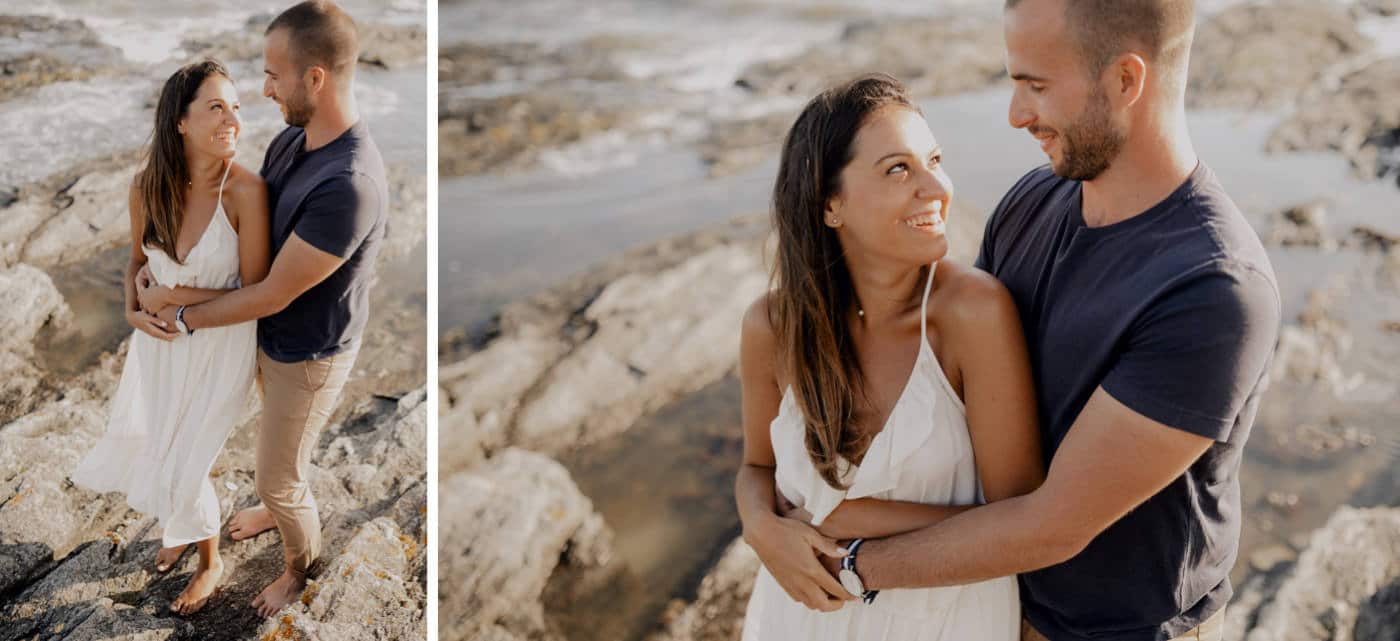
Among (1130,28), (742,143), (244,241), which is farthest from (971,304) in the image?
(742,143)

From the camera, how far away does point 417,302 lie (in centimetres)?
326

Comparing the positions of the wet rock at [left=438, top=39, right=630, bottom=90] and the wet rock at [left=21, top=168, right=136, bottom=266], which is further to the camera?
the wet rock at [left=438, top=39, right=630, bottom=90]

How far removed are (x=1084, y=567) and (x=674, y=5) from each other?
12.7m

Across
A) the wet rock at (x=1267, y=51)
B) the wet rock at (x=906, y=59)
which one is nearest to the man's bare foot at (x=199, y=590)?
the wet rock at (x=906, y=59)

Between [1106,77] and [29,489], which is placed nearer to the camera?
[1106,77]

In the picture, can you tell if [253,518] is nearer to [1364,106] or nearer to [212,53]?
[212,53]

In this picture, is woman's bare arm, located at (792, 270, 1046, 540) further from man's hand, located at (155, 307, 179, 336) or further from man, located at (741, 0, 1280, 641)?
man's hand, located at (155, 307, 179, 336)

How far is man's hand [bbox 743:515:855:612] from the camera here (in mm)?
1945

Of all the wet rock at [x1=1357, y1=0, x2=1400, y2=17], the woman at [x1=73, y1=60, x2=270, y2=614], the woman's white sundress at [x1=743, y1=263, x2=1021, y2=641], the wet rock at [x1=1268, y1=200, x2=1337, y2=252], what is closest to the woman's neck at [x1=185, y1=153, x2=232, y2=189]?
the woman at [x1=73, y1=60, x2=270, y2=614]

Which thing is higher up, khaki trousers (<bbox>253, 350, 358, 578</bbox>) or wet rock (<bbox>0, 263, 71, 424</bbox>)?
wet rock (<bbox>0, 263, 71, 424</bbox>)

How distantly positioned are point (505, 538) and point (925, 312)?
98.0 inches

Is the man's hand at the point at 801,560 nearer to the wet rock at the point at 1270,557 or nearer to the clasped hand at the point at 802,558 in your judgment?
the clasped hand at the point at 802,558

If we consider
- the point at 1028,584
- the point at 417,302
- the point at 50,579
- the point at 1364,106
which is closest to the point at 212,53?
the point at 417,302

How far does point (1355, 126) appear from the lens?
9.39 metres
